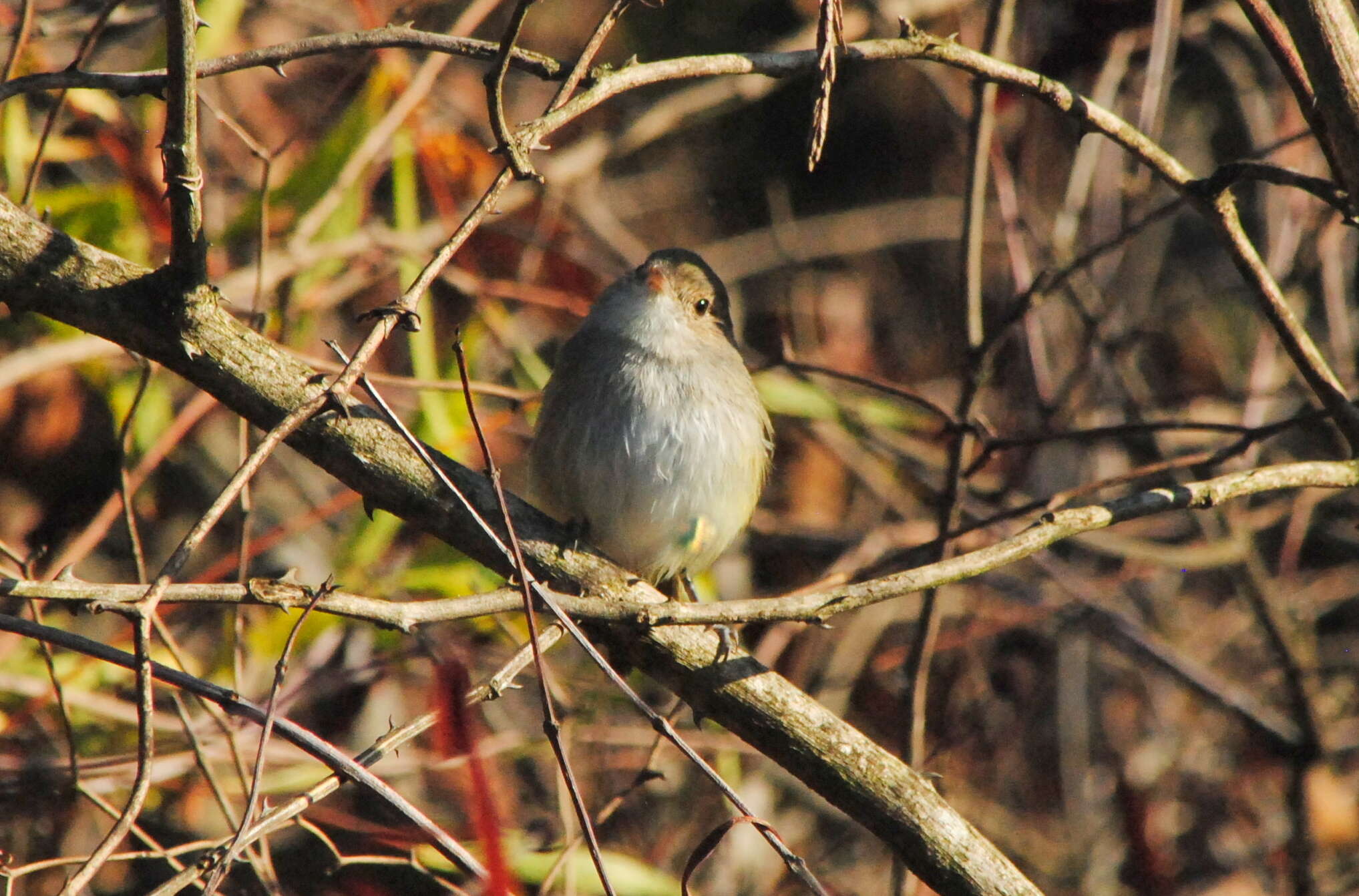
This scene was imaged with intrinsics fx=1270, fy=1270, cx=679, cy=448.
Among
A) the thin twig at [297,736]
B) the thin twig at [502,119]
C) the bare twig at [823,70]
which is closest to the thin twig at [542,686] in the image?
the thin twig at [297,736]

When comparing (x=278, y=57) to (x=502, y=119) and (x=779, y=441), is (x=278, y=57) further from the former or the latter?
(x=779, y=441)

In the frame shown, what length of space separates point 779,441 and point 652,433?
298 centimetres

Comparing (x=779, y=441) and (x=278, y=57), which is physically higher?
(x=779, y=441)

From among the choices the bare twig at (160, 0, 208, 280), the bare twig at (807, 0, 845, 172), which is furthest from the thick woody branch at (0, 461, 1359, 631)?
the bare twig at (807, 0, 845, 172)

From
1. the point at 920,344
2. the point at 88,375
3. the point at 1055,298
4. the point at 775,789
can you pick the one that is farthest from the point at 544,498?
the point at 920,344

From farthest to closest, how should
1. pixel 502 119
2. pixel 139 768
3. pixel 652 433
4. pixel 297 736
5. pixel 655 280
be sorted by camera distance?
1. pixel 655 280
2. pixel 652 433
3. pixel 502 119
4. pixel 297 736
5. pixel 139 768

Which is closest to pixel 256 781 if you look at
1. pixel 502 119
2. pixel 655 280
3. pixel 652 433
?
pixel 502 119

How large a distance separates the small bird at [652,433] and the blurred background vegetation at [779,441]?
25 cm

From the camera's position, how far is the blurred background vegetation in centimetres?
435

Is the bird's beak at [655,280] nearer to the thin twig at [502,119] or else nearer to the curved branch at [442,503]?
the curved branch at [442,503]

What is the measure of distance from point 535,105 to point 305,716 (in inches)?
150

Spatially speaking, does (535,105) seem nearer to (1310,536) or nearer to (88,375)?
(88,375)

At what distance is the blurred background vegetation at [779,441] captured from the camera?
14.3 feet

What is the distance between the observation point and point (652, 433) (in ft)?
12.4
